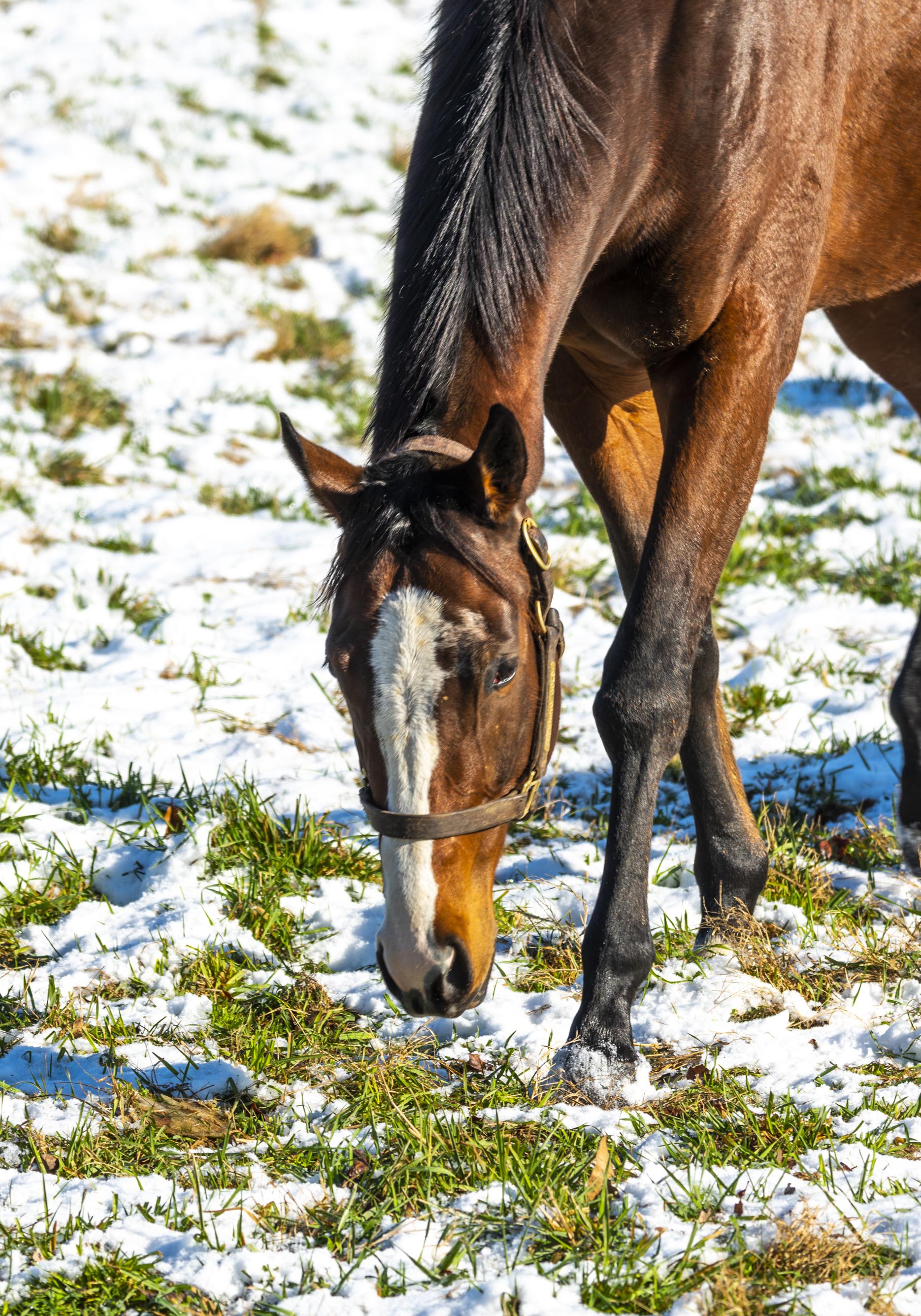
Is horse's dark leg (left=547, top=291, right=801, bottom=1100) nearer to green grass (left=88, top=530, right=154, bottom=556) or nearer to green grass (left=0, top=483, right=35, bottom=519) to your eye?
green grass (left=88, top=530, right=154, bottom=556)

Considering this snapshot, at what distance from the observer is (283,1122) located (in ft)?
7.28

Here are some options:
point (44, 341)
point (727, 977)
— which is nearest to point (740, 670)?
point (727, 977)

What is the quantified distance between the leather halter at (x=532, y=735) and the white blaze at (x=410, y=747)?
0.03 metres

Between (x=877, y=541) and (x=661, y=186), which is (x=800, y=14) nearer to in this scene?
(x=661, y=186)

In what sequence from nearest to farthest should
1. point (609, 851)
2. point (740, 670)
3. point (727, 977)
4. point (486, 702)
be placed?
point (486, 702) → point (609, 851) → point (727, 977) → point (740, 670)

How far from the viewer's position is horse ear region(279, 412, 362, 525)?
212cm

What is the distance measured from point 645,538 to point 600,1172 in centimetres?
138

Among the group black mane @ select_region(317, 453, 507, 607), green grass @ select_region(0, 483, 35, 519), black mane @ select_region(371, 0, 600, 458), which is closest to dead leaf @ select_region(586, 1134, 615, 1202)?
black mane @ select_region(317, 453, 507, 607)

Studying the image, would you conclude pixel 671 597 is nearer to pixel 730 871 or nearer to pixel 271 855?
pixel 730 871

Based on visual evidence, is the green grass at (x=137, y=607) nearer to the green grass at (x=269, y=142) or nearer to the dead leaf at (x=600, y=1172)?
the dead leaf at (x=600, y=1172)

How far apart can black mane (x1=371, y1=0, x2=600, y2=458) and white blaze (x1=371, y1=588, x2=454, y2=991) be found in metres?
0.39

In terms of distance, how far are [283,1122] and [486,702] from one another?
88 cm

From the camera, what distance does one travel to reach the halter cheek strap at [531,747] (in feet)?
6.53

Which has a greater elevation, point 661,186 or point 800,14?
point 800,14
